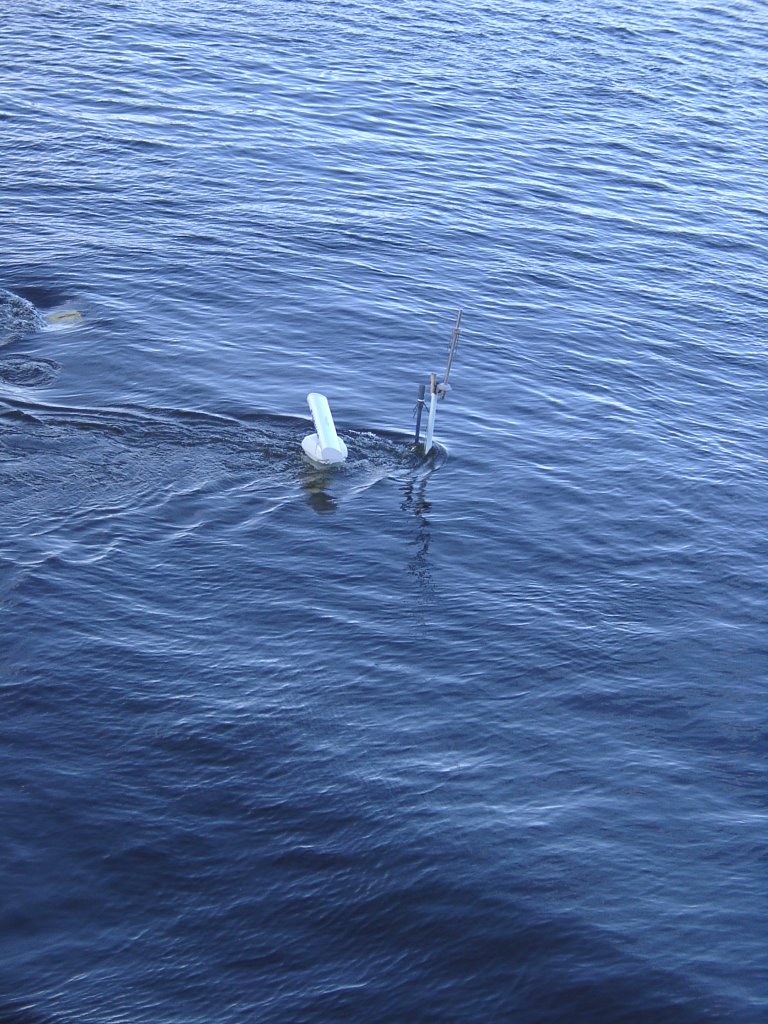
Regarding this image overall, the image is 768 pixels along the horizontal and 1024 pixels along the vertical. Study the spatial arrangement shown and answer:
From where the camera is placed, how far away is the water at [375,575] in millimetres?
23547

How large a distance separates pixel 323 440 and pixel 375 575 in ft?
16.2

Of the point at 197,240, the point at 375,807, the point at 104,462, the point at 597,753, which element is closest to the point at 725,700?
the point at 597,753

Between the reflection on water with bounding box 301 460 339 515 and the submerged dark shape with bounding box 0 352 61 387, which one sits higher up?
the submerged dark shape with bounding box 0 352 61 387

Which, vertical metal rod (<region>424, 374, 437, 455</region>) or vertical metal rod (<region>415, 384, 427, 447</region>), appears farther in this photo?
vertical metal rod (<region>415, 384, 427, 447</region>)

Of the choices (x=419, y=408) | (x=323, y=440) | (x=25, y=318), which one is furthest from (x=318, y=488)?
(x=25, y=318)

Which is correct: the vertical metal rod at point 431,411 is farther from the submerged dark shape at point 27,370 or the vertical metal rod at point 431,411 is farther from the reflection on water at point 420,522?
the submerged dark shape at point 27,370

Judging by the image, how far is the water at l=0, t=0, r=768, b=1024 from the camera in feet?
77.3

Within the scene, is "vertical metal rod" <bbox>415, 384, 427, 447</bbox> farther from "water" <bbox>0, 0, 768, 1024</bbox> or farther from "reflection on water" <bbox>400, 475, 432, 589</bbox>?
"reflection on water" <bbox>400, 475, 432, 589</bbox>

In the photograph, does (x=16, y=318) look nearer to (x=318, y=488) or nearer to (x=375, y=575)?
(x=318, y=488)

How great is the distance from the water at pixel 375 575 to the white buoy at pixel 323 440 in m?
0.68

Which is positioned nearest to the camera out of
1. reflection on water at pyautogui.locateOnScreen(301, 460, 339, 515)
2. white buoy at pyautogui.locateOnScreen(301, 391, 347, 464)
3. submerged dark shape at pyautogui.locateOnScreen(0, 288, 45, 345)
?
reflection on water at pyautogui.locateOnScreen(301, 460, 339, 515)

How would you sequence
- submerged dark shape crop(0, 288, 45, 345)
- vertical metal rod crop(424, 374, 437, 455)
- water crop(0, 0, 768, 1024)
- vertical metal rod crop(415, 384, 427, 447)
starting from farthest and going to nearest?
submerged dark shape crop(0, 288, 45, 345), vertical metal rod crop(415, 384, 427, 447), vertical metal rod crop(424, 374, 437, 455), water crop(0, 0, 768, 1024)

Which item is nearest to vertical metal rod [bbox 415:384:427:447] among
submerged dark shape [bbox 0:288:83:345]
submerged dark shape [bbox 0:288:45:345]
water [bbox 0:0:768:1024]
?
water [bbox 0:0:768:1024]

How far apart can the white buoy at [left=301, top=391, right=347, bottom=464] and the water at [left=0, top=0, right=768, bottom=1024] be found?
679 mm
